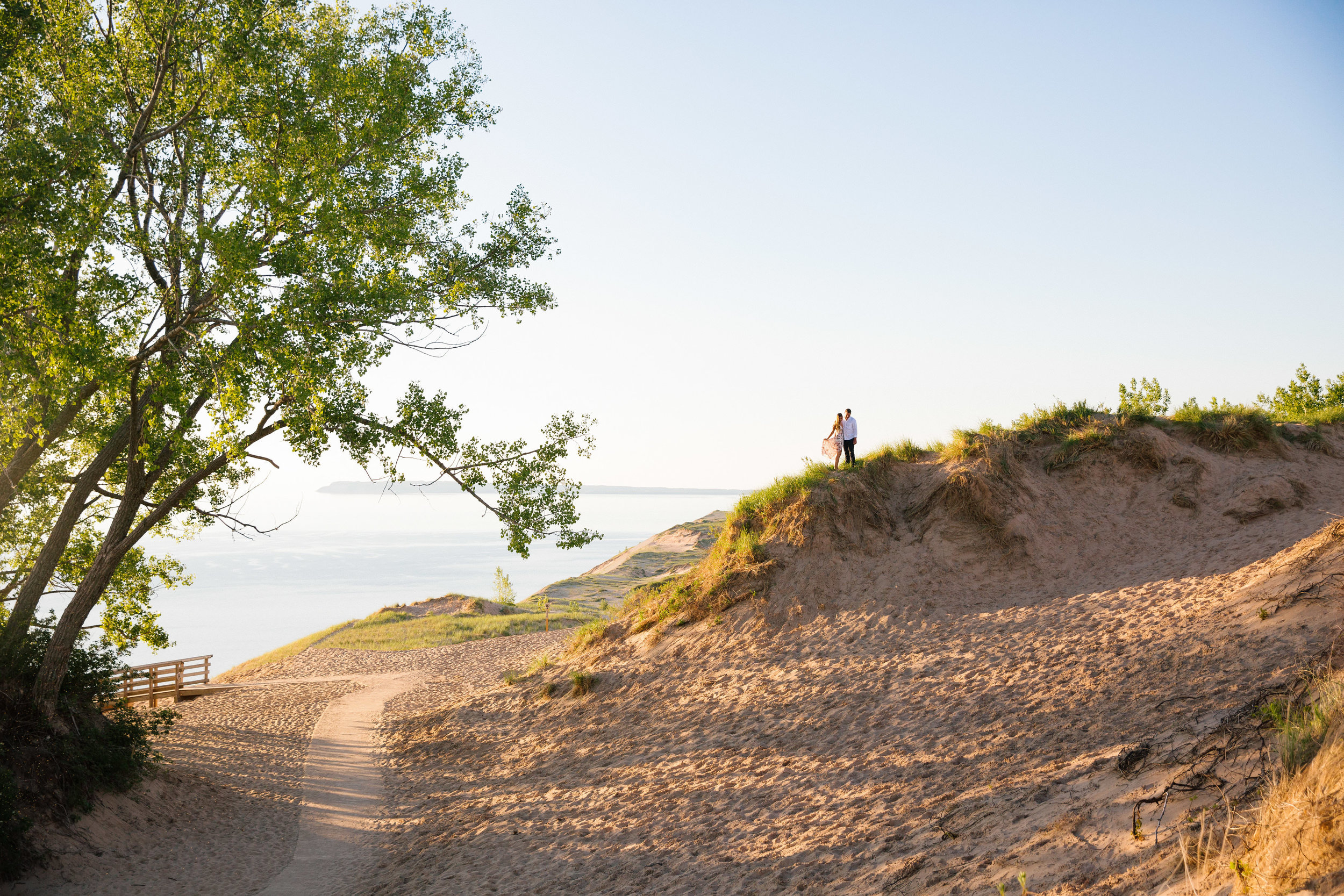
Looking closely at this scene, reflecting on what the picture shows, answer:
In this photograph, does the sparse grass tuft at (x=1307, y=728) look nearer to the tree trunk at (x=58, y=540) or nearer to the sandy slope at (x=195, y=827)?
the sandy slope at (x=195, y=827)

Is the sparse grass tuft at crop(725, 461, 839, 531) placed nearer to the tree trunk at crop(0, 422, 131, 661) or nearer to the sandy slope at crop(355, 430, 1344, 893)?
the sandy slope at crop(355, 430, 1344, 893)

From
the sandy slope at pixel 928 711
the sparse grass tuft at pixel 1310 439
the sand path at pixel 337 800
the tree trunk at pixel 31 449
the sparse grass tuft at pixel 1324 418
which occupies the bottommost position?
the sand path at pixel 337 800

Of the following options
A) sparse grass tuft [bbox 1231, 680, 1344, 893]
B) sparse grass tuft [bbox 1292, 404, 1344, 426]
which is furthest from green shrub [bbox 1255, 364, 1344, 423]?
sparse grass tuft [bbox 1231, 680, 1344, 893]

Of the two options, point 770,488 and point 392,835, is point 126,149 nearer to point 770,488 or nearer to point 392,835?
point 392,835

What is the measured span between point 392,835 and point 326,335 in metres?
8.38

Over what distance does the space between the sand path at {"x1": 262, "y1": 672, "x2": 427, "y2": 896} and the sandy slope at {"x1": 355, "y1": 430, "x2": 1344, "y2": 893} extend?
2.17 ft

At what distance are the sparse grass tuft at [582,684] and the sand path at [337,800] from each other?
A: 4322 mm

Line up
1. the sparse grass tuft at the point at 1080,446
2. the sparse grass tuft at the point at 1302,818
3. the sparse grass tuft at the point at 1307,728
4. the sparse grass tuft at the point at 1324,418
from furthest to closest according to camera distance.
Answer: the sparse grass tuft at the point at 1324,418
the sparse grass tuft at the point at 1080,446
the sparse grass tuft at the point at 1307,728
the sparse grass tuft at the point at 1302,818

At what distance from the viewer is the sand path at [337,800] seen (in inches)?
448

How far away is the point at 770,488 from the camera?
1866cm

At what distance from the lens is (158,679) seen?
80.0 ft

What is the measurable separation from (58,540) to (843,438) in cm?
1658

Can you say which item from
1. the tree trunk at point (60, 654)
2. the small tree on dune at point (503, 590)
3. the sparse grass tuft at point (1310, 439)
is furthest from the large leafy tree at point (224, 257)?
the small tree on dune at point (503, 590)

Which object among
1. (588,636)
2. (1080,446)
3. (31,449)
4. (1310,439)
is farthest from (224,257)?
(1310,439)
